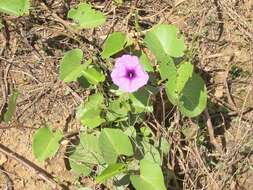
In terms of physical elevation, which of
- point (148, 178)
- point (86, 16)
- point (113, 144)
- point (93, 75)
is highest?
point (86, 16)

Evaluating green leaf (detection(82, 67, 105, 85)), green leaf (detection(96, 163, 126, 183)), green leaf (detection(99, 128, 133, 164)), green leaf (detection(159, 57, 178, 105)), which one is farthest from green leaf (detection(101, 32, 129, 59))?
green leaf (detection(96, 163, 126, 183))

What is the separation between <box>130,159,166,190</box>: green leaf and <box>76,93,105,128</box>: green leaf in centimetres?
23

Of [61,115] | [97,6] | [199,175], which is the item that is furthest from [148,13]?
[199,175]

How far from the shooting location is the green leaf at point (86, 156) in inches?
77.3

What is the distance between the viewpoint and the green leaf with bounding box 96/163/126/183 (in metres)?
1.76

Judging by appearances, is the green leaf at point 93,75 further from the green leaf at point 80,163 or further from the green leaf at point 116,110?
the green leaf at point 80,163

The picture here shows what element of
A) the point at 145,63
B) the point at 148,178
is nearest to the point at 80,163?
the point at 148,178

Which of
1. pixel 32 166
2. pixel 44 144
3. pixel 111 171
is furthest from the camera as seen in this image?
pixel 32 166

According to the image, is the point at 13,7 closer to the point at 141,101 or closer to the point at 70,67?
the point at 70,67

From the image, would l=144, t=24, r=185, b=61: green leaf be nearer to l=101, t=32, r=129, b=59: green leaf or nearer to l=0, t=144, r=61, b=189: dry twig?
l=101, t=32, r=129, b=59: green leaf

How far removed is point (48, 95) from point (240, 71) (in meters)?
0.72

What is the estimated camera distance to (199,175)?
2.00m

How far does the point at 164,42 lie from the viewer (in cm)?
195

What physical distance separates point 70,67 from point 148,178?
1.47ft
